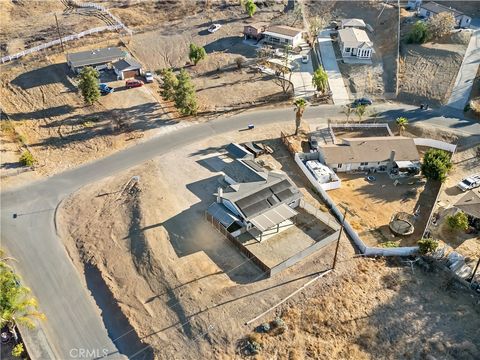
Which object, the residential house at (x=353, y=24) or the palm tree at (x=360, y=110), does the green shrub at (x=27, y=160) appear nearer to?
the palm tree at (x=360, y=110)

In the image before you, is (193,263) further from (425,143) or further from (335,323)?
(425,143)

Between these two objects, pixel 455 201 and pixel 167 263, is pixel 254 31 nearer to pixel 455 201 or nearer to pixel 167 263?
pixel 455 201

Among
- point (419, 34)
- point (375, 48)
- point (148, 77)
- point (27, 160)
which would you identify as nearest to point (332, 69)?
point (375, 48)

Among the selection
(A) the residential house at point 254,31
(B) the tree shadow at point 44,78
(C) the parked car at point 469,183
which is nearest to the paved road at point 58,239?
(C) the parked car at point 469,183

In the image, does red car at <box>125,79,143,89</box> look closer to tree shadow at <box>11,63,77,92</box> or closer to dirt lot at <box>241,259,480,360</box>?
tree shadow at <box>11,63,77,92</box>

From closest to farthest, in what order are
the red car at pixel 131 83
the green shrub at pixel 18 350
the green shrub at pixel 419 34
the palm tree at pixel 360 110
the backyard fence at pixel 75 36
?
the green shrub at pixel 18 350 → the palm tree at pixel 360 110 → the red car at pixel 131 83 → the backyard fence at pixel 75 36 → the green shrub at pixel 419 34

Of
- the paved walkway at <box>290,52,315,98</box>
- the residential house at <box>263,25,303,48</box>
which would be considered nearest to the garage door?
the paved walkway at <box>290,52,315,98</box>

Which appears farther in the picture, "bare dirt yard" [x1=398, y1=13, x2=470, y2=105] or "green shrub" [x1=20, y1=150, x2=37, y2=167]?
"bare dirt yard" [x1=398, y1=13, x2=470, y2=105]
